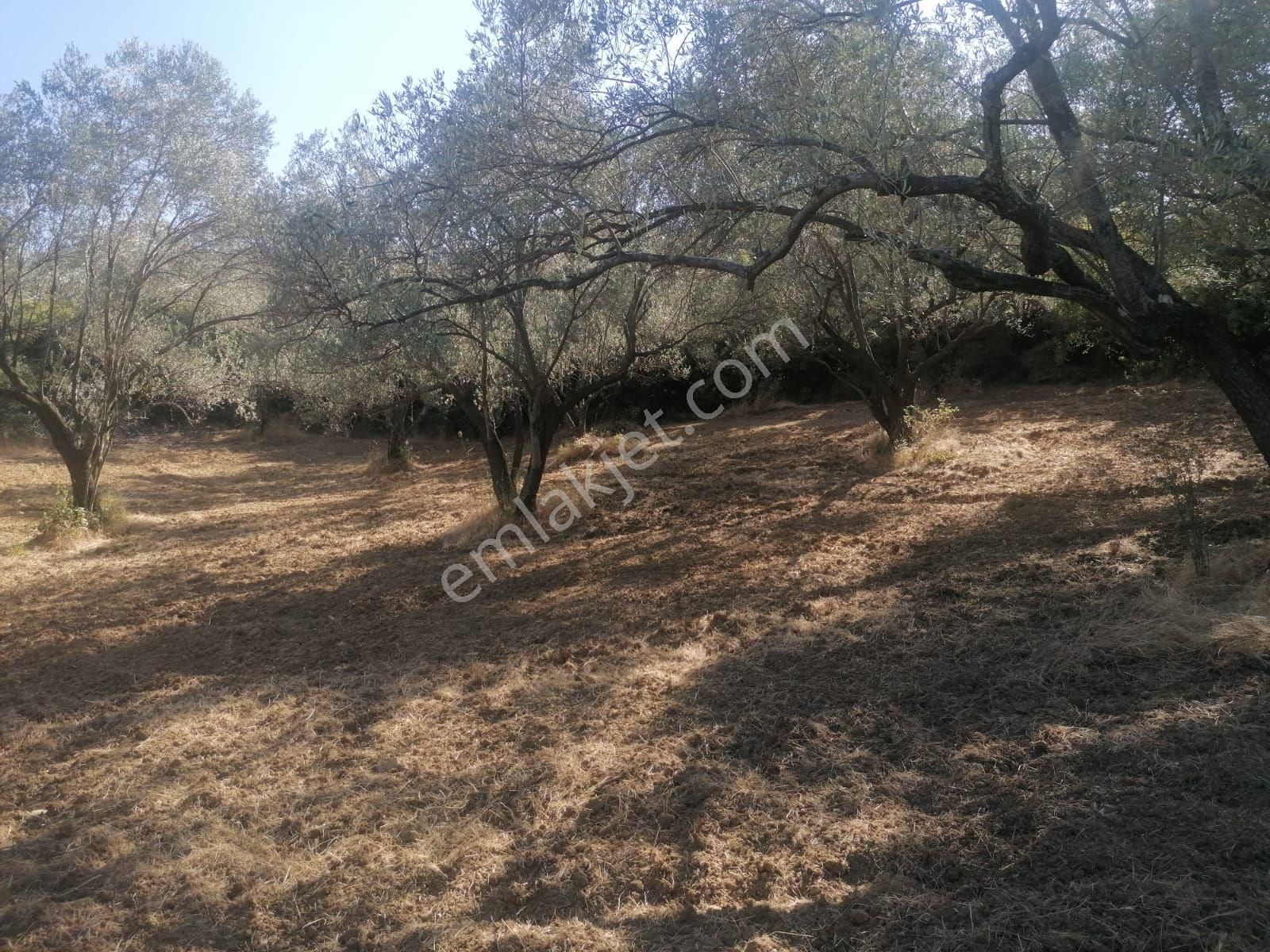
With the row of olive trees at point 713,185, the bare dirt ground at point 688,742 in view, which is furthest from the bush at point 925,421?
the bare dirt ground at point 688,742

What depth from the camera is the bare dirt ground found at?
8.82 feet

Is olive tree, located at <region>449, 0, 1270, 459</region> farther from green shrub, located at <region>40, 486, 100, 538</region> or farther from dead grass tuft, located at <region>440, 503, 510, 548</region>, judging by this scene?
green shrub, located at <region>40, 486, 100, 538</region>

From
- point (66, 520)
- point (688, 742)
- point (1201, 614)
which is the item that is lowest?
point (688, 742)

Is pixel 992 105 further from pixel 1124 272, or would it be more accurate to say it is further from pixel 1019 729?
pixel 1019 729

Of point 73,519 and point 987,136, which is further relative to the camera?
point 73,519

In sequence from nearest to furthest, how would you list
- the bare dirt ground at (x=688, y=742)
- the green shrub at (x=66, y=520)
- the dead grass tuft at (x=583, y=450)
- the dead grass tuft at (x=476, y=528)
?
the bare dirt ground at (x=688, y=742) → the dead grass tuft at (x=476, y=528) → the green shrub at (x=66, y=520) → the dead grass tuft at (x=583, y=450)

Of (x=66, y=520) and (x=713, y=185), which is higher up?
(x=713, y=185)

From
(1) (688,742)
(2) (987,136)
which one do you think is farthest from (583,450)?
(1) (688,742)

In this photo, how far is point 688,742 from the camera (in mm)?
3828

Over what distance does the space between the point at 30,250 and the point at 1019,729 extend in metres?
10.4

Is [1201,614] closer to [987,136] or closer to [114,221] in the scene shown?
[987,136]

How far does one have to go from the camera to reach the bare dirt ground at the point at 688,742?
2.69 metres

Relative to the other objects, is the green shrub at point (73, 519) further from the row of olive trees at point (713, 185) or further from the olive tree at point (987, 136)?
the olive tree at point (987, 136)

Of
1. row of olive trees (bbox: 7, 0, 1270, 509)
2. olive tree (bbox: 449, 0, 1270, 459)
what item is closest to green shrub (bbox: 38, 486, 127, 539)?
row of olive trees (bbox: 7, 0, 1270, 509)
